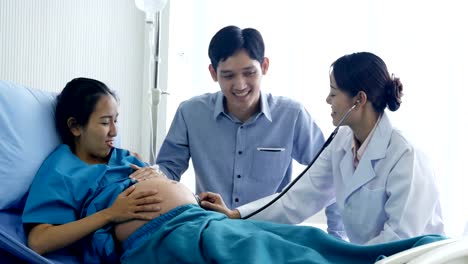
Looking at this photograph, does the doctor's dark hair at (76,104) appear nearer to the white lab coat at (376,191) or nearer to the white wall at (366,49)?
the white lab coat at (376,191)

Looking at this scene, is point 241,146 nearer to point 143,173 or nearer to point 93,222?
point 143,173

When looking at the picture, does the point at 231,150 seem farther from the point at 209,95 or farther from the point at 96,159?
the point at 96,159

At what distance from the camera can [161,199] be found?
1404 millimetres

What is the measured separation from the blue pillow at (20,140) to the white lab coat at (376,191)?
73 centimetres

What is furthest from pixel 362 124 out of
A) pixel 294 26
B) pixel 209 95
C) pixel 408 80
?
pixel 294 26

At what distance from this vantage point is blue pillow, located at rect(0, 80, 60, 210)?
1.31m

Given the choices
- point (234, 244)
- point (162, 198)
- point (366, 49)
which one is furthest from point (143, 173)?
point (366, 49)

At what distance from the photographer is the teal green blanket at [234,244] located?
1.10m

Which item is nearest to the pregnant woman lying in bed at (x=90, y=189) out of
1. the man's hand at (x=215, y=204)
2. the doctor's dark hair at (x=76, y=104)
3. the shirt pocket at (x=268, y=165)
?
the doctor's dark hair at (x=76, y=104)

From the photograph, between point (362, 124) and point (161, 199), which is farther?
point (362, 124)

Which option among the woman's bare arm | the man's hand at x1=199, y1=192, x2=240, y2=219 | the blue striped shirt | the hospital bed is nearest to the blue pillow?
the hospital bed

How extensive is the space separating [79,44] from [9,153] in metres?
1.17

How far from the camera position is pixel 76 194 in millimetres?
1382

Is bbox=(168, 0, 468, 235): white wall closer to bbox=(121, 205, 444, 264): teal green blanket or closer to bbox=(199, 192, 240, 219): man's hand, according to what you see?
bbox=(199, 192, 240, 219): man's hand
